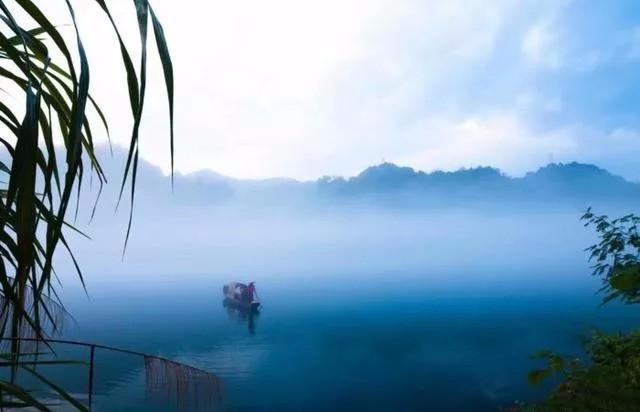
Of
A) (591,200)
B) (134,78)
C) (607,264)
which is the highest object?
(591,200)

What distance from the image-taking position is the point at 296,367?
549 inches

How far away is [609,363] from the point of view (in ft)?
5.61

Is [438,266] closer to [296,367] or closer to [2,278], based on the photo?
[296,367]

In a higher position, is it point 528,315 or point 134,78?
point 134,78

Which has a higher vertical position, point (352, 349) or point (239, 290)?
point (239, 290)

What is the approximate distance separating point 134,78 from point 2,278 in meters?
0.50

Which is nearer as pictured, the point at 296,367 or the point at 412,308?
the point at 296,367

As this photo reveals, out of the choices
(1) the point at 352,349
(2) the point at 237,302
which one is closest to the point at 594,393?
(1) the point at 352,349

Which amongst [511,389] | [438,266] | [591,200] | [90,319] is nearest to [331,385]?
[511,389]

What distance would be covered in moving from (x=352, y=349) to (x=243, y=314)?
8.24m

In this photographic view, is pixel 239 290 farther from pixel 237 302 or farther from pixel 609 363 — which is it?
pixel 609 363

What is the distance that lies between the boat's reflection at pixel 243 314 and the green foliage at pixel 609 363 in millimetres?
19556

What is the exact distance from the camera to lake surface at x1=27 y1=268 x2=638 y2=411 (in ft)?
33.1

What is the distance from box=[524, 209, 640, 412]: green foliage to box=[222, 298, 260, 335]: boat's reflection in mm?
19556
